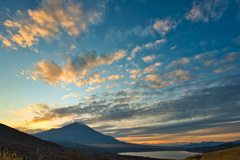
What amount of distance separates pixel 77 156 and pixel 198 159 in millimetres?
39369

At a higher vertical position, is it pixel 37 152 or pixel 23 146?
pixel 23 146

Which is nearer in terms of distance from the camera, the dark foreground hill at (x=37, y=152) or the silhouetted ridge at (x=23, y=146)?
the dark foreground hill at (x=37, y=152)

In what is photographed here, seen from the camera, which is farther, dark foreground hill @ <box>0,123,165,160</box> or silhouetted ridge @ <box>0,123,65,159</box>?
silhouetted ridge @ <box>0,123,65,159</box>

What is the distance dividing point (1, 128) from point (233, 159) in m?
95.1

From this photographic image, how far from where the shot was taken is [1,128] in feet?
234

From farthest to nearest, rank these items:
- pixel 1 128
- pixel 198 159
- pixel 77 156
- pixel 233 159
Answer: pixel 1 128 < pixel 198 159 < pixel 233 159 < pixel 77 156

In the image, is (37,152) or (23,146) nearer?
(37,152)

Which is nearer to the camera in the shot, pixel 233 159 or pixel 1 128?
pixel 233 159

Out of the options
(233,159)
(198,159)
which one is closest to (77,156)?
(233,159)

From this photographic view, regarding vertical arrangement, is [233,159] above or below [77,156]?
below

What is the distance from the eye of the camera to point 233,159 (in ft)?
95.3

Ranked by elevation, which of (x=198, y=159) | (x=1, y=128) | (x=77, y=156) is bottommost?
(x=198, y=159)

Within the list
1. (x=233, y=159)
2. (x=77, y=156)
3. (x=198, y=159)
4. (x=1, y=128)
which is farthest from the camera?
(x=1, y=128)

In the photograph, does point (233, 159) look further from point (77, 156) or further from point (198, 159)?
point (77, 156)
